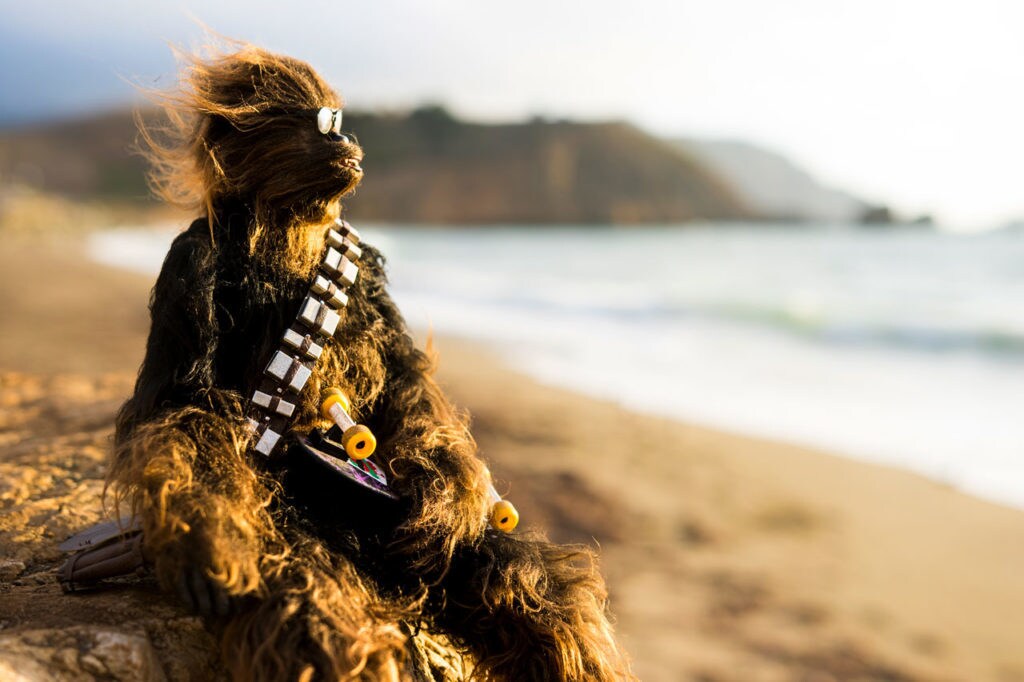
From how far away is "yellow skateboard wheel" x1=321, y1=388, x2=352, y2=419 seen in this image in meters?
2.16

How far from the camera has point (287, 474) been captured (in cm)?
212

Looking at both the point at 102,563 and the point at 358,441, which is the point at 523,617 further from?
the point at 102,563

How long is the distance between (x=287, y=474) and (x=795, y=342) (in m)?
10.2

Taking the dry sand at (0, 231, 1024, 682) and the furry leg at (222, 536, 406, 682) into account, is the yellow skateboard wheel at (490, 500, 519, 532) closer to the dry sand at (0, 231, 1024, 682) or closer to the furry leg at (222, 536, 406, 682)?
the furry leg at (222, 536, 406, 682)

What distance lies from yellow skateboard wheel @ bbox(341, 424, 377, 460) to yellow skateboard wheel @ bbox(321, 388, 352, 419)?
9 centimetres

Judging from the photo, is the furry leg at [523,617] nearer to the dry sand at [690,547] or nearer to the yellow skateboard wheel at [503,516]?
the yellow skateboard wheel at [503,516]

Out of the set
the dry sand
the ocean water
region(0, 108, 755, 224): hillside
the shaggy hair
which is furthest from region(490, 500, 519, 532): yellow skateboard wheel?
region(0, 108, 755, 224): hillside

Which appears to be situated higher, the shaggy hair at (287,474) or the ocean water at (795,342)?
the ocean water at (795,342)

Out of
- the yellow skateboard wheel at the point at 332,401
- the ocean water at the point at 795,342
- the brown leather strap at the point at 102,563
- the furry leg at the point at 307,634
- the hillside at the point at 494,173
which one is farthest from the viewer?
the hillside at the point at 494,173

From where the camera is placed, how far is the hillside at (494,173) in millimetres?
71938

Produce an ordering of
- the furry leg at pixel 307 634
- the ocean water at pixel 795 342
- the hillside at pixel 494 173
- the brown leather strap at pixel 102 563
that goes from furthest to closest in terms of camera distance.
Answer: the hillside at pixel 494 173 < the ocean water at pixel 795 342 < the brown leather strap at pixel 102 563 < the furry leg at pixel 307 634

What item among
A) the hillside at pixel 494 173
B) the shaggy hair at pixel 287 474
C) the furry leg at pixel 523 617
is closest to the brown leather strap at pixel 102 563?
the shaggy hair at pixel 287 474

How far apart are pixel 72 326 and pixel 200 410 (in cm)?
887

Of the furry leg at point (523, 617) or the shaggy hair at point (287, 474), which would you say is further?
the furry leg at point (523, 617)
